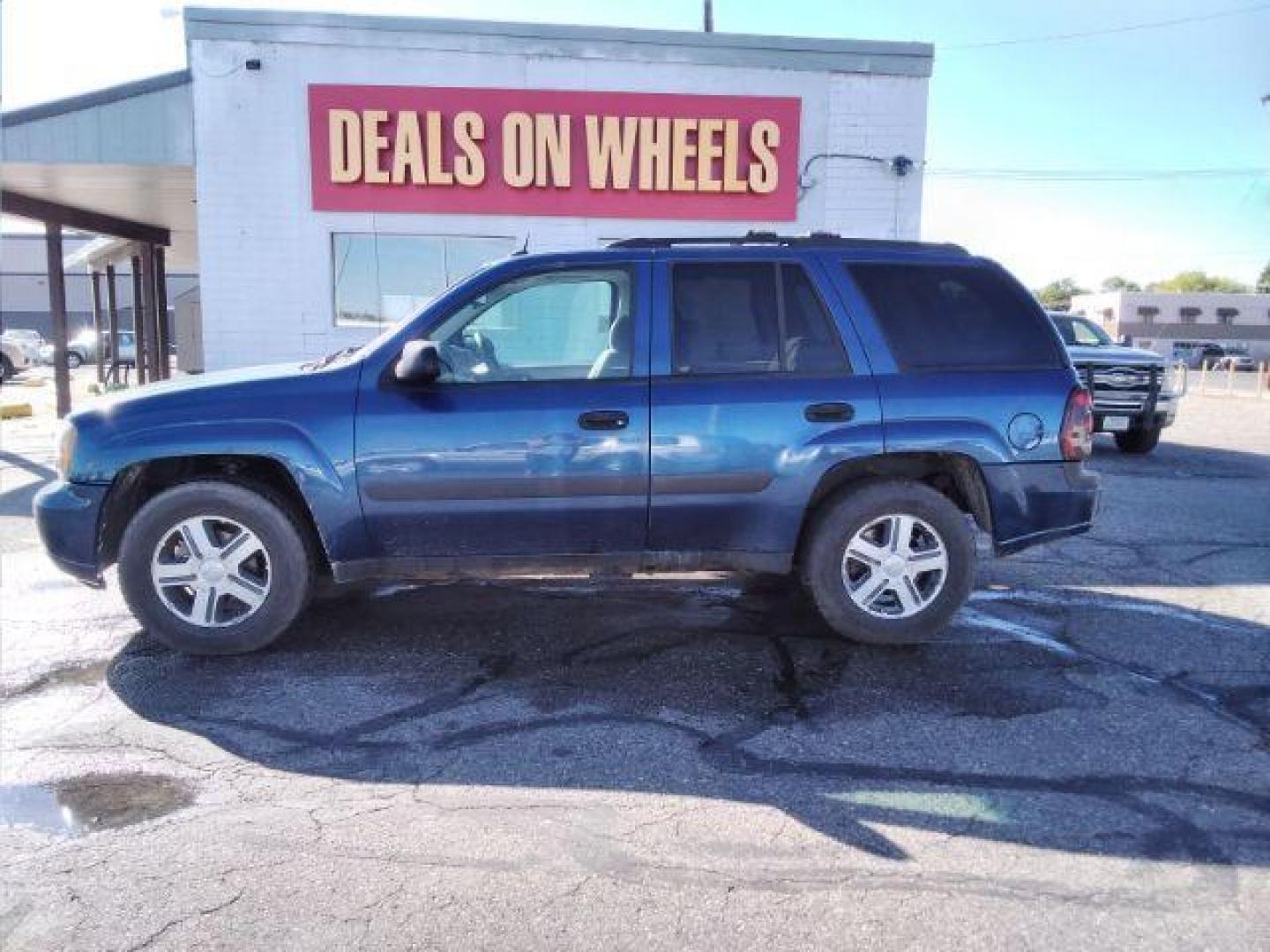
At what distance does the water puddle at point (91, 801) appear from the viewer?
3092mm

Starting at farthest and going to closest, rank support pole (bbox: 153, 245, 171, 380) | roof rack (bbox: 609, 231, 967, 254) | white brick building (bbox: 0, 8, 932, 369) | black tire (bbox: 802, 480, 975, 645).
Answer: support pole (bbox: 153, 245, 171, 380), white brick building (bbox: 0, 8, 932, 369), roof rack (bbox: 609, 231, 967, 254), black tire (bbox: 802, 480, 975, 645)

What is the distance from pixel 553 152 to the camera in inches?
427

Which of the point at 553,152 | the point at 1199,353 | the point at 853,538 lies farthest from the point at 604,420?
the point at 1199,353

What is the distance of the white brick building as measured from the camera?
1053 centimetres

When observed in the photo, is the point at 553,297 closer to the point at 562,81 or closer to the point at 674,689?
the point at 674,689

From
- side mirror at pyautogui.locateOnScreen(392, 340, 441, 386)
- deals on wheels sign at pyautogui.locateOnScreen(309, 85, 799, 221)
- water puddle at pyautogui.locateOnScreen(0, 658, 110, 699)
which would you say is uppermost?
deals on wheels sign at pyautogui.locateOnScreen(309, 85, 799, 221)

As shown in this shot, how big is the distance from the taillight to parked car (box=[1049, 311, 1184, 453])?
8.53 m

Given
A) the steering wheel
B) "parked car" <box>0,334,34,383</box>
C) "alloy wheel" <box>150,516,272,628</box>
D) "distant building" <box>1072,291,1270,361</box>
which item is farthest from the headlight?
"distant building" <box>1072,291,1270,361</box>

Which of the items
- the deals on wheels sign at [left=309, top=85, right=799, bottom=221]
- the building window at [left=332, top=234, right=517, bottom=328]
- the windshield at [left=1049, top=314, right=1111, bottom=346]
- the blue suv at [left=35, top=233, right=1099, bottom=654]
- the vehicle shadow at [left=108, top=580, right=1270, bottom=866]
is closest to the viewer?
the vehicle shadow at [left=108, top=580, right=1270, bottom=866]

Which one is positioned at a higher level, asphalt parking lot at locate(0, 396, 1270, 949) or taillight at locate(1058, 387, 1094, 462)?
taillight at locate(1058, 387, 1094, 462)

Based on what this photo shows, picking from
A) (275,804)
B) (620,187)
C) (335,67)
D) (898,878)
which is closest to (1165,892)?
(898,878)

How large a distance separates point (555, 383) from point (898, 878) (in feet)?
8.41

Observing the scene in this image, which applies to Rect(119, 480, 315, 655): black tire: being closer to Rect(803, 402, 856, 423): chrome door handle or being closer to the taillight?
Rect(803, 402, 856, 423): chrome door handle

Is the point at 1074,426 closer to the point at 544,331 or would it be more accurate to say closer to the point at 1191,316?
the point at 544,331
